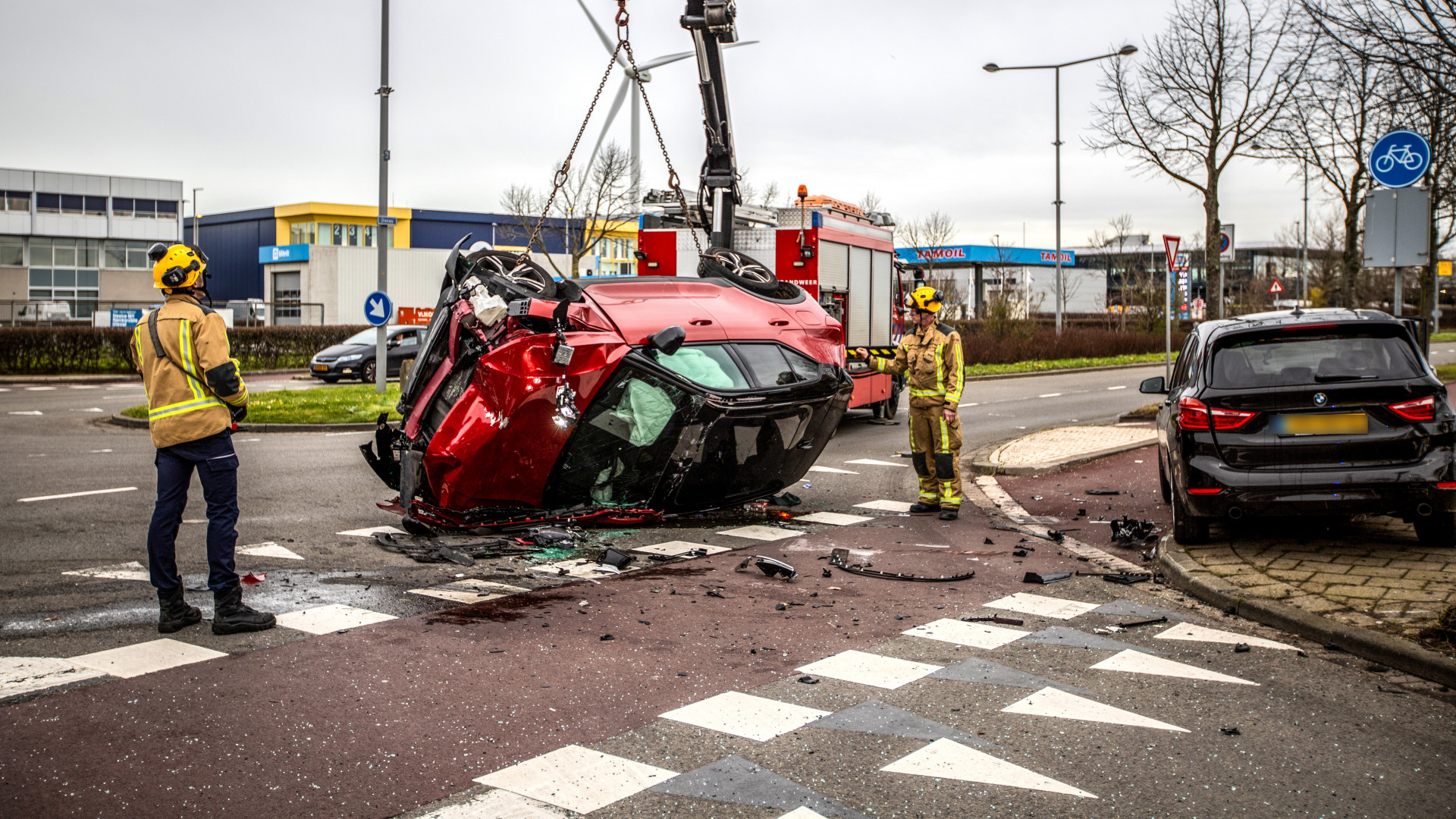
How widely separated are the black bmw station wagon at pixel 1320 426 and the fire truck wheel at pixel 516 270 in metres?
4.40

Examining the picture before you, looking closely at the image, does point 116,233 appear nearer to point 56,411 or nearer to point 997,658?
point 56,411

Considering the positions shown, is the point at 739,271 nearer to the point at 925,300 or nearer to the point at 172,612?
the point at 925,300

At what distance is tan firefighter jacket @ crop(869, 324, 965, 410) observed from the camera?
31.3ft

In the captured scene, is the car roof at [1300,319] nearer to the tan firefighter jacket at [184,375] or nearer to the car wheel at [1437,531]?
the car wheel at [1437,531]

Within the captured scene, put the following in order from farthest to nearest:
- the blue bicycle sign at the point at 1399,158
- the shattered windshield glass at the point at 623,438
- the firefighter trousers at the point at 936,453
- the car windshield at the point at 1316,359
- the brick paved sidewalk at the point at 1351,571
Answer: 1. the firefighter trousers at the point at 936,453
2. the blue bicycle sign at the point at 1399,158
3. the shattered windshield glass at the point at 623,438
4. the car windshield at the point at 1316,359
5. the brick paved sidewalk at the point at 1351,571

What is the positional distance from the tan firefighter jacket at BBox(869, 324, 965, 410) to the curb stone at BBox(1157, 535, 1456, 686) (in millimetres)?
2605

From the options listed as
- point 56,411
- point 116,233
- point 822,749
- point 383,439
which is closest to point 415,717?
point 822,749

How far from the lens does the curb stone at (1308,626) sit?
4992mm

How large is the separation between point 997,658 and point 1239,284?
75346mm

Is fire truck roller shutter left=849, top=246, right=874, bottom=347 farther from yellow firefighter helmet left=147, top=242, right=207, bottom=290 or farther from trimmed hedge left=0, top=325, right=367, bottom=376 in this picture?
trimmed hedge left=0, top=325, right=367, bottom=376

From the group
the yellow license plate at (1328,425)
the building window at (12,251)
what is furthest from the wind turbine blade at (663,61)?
the building window at (12,251)

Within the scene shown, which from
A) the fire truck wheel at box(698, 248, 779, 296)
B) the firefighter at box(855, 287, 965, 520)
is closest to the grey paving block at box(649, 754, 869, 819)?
the firefighter at box(855, 287, 965, 520)

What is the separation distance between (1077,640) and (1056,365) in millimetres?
30795

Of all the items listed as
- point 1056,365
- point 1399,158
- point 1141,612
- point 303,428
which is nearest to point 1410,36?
point 1399,158
